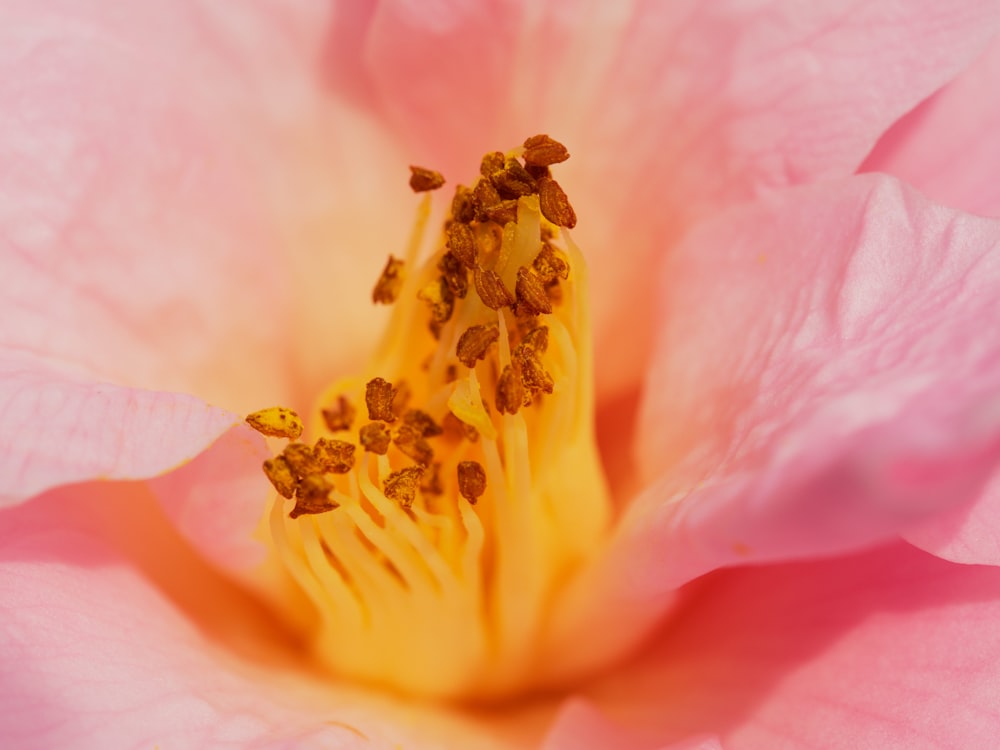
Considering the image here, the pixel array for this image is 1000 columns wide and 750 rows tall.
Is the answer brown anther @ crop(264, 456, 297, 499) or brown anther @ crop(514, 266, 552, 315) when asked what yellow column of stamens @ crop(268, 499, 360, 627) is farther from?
brown anther @ crop(514, 266, 552, 315)

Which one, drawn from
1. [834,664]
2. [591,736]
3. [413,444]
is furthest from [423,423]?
[834,664]

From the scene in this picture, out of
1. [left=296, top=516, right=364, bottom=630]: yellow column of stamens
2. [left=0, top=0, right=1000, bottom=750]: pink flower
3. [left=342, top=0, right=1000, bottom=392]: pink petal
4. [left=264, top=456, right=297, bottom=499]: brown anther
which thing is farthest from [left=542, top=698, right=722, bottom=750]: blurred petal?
[left=342, top=0, right=1000, bottom=392]: pink petal

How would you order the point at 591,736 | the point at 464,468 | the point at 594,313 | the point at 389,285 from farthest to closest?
the point at 594,313 < the point at 389,285 < the point at 464,468 < the point at 591,736

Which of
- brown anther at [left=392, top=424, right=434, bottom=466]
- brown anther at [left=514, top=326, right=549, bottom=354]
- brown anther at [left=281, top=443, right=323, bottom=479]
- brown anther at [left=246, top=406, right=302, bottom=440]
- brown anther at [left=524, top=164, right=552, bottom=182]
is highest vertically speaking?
brown anther at [left=524, top=164, right=552, bottom=182]

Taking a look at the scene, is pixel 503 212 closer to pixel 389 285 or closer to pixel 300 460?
pixel 389 285

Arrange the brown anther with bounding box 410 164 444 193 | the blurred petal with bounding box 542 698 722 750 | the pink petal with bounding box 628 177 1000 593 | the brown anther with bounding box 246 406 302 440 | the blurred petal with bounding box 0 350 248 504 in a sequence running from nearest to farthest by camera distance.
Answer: the pink petal with bounding box 628 177 1000 593 → the blurred petal with bounding box 0 350 248 504 → the blurred petal with bounding box 542 698 722 750 → the brown anther with bounding box 246 406 302 440 → the brown anther with bounding box 410 164 444 193

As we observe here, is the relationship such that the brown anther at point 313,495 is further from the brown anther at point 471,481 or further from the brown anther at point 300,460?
the brown anther at point 471,481

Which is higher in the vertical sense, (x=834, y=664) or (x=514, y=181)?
(x=514, y=181)

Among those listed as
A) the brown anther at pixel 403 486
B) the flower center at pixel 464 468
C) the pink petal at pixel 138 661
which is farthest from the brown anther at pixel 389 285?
the pink petal at pixel 138 661
